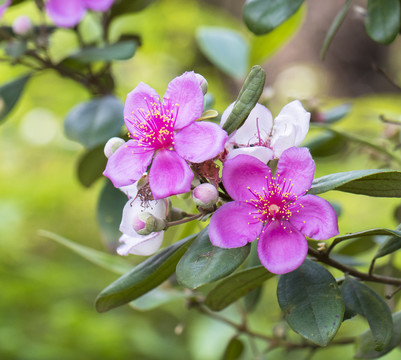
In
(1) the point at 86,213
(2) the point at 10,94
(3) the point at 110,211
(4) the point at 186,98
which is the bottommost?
(1) the point at 86,213

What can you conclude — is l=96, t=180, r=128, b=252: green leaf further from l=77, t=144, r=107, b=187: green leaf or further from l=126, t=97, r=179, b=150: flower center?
l=126, t=97, r=179, b=150: flower center

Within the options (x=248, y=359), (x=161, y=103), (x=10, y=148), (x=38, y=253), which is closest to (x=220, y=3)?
(x=10, y=148)

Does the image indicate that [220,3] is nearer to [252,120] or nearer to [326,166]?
[326,166]

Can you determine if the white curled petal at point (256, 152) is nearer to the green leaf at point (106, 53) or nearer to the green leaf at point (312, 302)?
the green leaf at point (312, 302)

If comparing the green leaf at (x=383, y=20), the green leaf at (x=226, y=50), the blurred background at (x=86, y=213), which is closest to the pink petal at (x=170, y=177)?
the green leaf at (x=383, y=20)

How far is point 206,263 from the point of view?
63 cm

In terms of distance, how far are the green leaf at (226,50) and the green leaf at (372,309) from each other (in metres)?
0.84

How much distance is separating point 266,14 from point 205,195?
44 centimetres

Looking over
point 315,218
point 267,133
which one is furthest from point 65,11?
point 315,218

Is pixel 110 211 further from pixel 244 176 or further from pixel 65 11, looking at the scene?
pixel 244 176

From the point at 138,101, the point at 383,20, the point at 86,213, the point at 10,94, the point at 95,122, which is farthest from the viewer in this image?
the point at 86,213

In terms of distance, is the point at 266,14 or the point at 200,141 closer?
the point at 200,141

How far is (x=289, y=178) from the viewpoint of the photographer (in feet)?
2.15

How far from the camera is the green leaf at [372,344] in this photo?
2.54 feet
